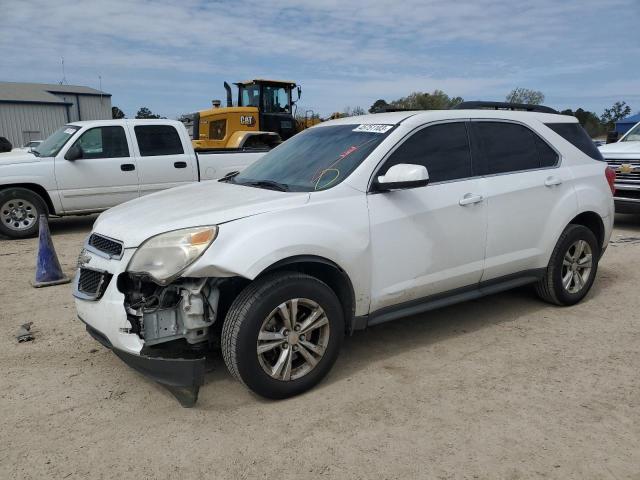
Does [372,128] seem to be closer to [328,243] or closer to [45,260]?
[328,243]

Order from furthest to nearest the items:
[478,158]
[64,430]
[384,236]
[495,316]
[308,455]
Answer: [495,316], [478,158], [384,236], [64,430], [308,455]

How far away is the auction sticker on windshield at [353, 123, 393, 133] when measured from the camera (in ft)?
12.8

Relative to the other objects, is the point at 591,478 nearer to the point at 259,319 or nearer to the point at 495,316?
the point at 259,319

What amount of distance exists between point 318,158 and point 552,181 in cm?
208

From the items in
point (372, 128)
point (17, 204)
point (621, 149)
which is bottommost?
point (17, 204)

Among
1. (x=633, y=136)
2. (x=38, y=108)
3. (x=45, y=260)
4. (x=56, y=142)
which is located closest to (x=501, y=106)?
(x=45, y=260)

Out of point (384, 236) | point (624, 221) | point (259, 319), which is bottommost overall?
point (624, 221)

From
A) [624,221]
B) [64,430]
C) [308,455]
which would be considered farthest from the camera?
[624,221]

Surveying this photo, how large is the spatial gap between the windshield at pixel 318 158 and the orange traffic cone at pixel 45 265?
2.66 metres

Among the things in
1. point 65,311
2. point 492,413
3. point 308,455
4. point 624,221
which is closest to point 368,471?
point 308,455

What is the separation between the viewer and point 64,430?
3.05 m

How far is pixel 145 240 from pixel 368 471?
5.78ft

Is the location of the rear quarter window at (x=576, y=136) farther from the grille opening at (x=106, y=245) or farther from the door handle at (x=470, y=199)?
the grille opening at (x=106, y=245)

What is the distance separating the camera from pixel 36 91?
1747 inches
